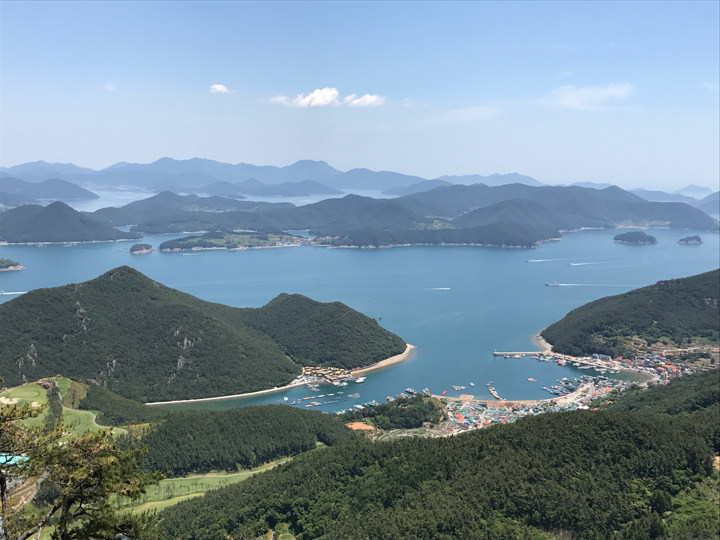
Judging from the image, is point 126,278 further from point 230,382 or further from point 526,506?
point 526,506

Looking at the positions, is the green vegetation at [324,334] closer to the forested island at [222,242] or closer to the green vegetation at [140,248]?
the green vegetation at [140,248]

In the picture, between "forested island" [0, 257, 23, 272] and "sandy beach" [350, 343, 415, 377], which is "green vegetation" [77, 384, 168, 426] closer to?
"sandy beach" [350, 343, 415, 377]

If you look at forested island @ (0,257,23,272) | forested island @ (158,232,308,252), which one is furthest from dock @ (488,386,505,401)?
forested island @ (158,232,308,252)

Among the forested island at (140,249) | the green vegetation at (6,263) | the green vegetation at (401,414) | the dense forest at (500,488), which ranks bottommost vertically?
the green vegetation at (401,414)

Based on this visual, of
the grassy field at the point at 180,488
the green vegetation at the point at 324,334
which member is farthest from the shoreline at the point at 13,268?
the grassy field at the point at 180,488

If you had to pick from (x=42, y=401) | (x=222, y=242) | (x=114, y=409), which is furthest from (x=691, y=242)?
(x=42, y=401)

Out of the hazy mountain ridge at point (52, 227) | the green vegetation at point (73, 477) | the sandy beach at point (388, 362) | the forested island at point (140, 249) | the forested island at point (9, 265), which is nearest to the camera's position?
the green vegetation at point (73, 477)
